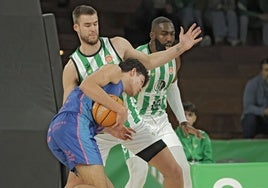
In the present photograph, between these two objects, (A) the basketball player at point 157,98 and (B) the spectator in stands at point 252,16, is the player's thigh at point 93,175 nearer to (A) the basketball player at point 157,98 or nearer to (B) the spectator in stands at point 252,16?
(A) the basketball player at point 157,98

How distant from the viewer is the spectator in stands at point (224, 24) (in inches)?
569

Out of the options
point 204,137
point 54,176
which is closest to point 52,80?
point 54,176

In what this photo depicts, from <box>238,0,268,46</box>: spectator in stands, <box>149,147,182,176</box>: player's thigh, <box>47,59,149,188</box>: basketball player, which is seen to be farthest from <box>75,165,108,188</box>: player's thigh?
<box>238,0,268,46</box>: spectator in stands

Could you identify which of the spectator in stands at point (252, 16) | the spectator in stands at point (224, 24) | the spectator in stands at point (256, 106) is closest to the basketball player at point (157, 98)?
the spectator in stands at point (256, 106)

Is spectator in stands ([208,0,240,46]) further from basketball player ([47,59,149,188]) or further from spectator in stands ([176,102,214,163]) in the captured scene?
basketball player ([47,59,149,188])

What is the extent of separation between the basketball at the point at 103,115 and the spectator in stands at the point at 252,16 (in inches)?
314

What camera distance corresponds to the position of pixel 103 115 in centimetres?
695

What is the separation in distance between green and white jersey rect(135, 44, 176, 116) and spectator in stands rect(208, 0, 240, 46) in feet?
19.4

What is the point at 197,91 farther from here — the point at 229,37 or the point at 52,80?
the point at 52,80

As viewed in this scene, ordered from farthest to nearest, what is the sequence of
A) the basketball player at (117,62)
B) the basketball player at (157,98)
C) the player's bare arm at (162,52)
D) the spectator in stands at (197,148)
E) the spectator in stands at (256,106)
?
A: the spectator in stands at (256,106)
the spectator in stands at (197,148)
the basketball player at (157,98)
the basketball player at (117,62)
the player's bare arm at (162,52)

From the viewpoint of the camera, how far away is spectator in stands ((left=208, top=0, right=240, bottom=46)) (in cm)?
1445

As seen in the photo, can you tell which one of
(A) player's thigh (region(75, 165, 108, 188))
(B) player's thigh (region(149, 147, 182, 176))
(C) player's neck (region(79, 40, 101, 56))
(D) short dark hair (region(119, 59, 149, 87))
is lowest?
(B) player's thigh (region(149, 147, 182, 176))

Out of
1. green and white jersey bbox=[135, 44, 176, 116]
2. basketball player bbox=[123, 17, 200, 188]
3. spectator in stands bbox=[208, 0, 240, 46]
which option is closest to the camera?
basketball player bbox=[123, 17, 200, 188]

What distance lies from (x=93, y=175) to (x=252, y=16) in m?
8.61
